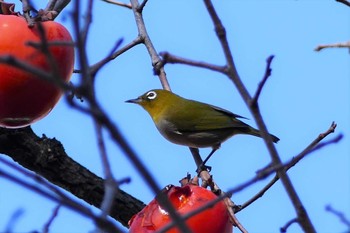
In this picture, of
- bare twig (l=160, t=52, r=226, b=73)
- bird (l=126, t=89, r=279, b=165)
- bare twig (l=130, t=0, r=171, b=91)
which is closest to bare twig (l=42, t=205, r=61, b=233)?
bare twig (l=160, t=52, r=226, b=73)

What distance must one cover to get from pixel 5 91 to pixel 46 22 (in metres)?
0.26

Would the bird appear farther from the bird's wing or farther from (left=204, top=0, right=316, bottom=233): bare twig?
(left=204, top=0, right=316, bottom=233): bare twig

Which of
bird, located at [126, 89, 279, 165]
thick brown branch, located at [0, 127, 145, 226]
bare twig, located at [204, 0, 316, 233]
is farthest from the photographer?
bird, located at [126, 89, 279, 165]

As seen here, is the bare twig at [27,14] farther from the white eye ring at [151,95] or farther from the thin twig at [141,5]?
the white eye ring at [151,95]

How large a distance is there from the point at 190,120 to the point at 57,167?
162 cm

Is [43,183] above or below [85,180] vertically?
below

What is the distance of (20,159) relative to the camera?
3.55 meters

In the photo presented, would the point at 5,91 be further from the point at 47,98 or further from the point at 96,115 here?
the point at 96,115

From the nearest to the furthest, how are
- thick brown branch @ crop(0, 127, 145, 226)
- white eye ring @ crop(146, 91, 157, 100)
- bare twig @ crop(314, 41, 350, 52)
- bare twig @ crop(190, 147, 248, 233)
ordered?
bare twig @ crop(314, 41, 350, 52)
bare twig @ crop(190, 147, 248, 233)
thick brown branch @ crop(0, 127, 145, 226)
white eye ring @ crop(146, 91, 157, 100)

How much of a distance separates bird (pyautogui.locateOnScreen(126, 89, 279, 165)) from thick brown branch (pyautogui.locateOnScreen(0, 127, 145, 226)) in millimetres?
1078

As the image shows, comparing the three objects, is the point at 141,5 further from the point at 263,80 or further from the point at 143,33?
the point at 263,80

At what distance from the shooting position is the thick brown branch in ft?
11.5

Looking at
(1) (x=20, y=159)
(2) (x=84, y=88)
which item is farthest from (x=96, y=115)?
(1) (x=20, y=159)

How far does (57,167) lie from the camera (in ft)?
12.0
